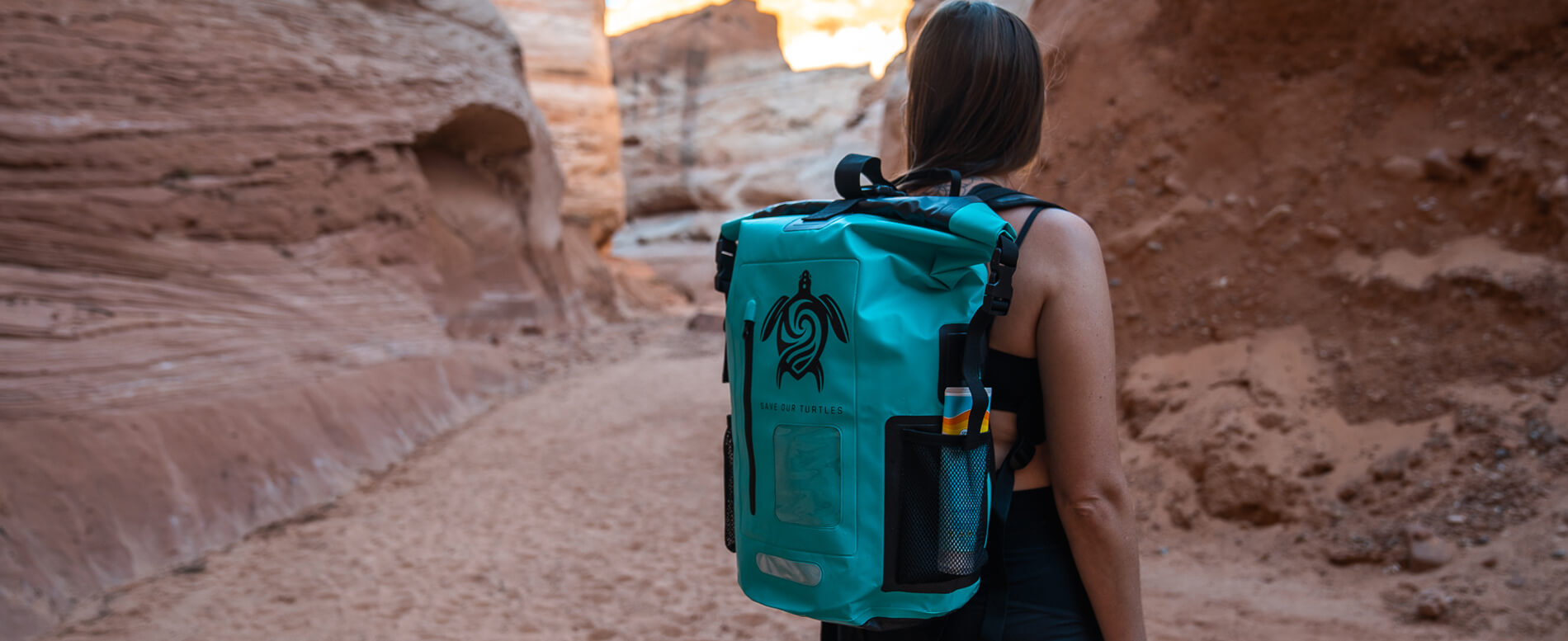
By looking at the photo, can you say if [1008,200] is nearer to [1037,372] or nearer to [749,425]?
[1037,372]

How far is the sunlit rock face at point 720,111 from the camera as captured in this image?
28.5 metres

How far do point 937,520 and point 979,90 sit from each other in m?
0.62

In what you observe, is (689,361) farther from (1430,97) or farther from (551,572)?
(1430,97)

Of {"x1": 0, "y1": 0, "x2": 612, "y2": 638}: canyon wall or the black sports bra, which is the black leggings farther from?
{"x1": 0, "y1": 0, "x2": 612, "y2": 638}: canyon wall

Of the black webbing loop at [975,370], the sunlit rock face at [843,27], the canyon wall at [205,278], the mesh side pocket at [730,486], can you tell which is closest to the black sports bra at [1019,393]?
the black webbing loop at [975,370]

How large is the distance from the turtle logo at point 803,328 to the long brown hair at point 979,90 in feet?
1.11

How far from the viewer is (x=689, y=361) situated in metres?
10.1

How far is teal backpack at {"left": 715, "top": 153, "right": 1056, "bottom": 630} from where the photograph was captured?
1069mm

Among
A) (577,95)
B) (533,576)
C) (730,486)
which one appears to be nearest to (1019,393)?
(730,486)

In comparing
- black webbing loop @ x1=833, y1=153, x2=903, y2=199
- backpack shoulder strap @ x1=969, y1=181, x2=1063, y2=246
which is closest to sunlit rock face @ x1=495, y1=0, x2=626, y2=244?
black webbing loop @ x1=833, y1=153, x2=903, y2=199

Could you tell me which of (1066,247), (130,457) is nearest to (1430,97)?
(1066,247)

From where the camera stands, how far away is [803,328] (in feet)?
3.71

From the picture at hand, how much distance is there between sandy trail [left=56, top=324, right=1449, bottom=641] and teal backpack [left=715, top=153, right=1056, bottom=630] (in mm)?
2287

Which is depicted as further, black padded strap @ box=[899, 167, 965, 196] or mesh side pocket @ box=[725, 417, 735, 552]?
mesh side pocket @ box=[725, 417, 735, 552]
